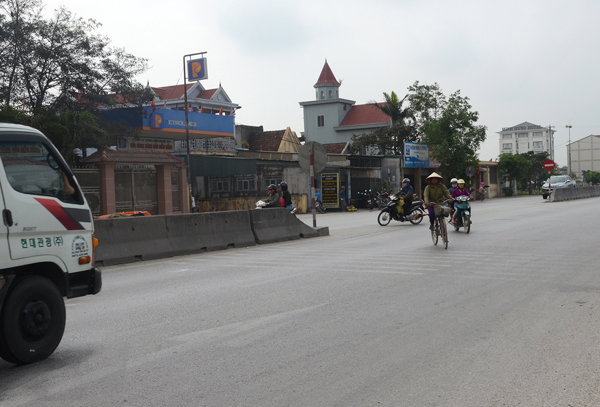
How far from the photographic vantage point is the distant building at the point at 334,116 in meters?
75.2

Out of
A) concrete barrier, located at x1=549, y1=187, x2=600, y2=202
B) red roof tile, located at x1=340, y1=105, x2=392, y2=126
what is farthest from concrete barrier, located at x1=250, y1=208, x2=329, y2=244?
red roof tile, located at x1=340, y1=105, x2=392, y2=126

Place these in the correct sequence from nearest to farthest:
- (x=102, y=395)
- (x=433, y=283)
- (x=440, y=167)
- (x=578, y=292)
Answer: (x=102, y=395) < (x=578, y=292) < (x=433, y=283) < (x=440, y=167)

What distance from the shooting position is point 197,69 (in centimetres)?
3834

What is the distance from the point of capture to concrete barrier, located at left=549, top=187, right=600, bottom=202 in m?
39.8

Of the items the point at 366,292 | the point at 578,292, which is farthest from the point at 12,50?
the point at 578,292

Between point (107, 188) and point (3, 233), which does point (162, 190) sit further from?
point (3, 233)

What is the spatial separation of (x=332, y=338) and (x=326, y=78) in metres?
76.7

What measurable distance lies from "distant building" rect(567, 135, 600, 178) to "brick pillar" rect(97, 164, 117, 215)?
119429 millimetres

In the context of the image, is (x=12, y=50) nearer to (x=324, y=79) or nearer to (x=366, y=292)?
(x=366, y=292)

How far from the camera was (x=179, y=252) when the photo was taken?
13375mm

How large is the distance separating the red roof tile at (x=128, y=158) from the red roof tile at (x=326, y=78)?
53.0 meters

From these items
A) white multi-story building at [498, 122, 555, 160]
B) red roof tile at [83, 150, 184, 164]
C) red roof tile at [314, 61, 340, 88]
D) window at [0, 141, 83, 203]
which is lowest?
window at [0, 141, 83, 203]

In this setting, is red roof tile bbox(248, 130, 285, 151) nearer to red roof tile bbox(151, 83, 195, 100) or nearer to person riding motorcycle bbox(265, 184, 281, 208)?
red roof tile bbox(151, 83, 195, 100)

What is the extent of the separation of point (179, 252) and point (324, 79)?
69439 millimetres
